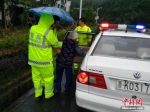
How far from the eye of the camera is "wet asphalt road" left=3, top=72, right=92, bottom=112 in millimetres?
3725

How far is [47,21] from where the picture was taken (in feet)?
12.5

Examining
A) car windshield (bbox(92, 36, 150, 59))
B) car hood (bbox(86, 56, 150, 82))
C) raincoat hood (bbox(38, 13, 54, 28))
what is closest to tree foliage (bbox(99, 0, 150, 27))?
car windshield (bbox(92, 36, 150, 59))

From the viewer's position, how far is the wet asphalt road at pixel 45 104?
147 inches

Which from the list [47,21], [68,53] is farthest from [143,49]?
[47,21]

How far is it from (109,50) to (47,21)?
129 centimetres

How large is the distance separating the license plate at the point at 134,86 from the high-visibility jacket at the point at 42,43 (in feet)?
5.19

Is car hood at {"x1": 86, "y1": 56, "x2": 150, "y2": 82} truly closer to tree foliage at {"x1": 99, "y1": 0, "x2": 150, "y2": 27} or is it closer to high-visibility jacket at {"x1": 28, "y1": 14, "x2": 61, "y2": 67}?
high-visibility jacket at {"x1": 28, "y1": 14, "x2": 61, "y2": 67}

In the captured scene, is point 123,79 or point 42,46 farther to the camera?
point 42,46

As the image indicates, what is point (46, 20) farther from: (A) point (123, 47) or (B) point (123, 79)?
(B) point (123, 79)

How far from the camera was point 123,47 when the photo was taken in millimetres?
3518

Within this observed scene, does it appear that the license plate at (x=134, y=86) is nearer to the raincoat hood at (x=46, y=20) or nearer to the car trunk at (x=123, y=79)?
the car trunk at (x=123, y=79)

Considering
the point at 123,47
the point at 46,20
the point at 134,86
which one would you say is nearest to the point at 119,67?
the point at 134,86
